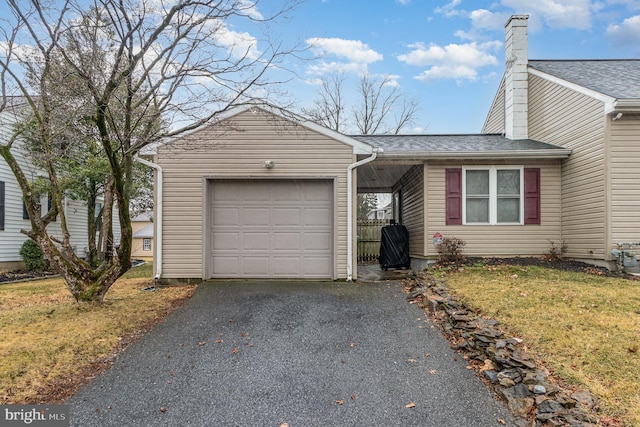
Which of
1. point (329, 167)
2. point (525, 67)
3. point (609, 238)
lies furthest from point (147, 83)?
point (525, 67)

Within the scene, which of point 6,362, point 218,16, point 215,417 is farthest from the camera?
point 218,16

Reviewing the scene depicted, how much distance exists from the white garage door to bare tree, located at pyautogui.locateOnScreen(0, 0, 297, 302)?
6.82ft

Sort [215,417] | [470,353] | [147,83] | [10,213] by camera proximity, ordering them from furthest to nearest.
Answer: [10,213], [147,83], [470,353], [215,417]

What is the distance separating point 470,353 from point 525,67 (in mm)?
9481

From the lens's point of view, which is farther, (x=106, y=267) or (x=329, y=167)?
(x=329, y=167)

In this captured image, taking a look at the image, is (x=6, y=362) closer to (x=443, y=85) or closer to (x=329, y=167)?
(x=329, y=167)

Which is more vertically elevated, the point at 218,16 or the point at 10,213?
the point at 218,16

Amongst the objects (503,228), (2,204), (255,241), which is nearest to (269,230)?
(255,241)

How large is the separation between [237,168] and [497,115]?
29.7ft

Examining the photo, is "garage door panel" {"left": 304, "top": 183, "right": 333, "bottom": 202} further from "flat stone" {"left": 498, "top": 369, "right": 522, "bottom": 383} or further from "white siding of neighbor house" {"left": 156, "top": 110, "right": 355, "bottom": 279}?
"flat stone" {"left": 498, "top": 369, "right": 522, "bottom": 383}

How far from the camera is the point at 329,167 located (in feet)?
25.7

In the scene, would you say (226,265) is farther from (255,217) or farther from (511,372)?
(511,372)

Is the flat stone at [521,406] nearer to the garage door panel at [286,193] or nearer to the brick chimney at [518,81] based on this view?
the garage door panel at [286,193]

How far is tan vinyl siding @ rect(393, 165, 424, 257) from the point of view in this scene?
31.4ft
